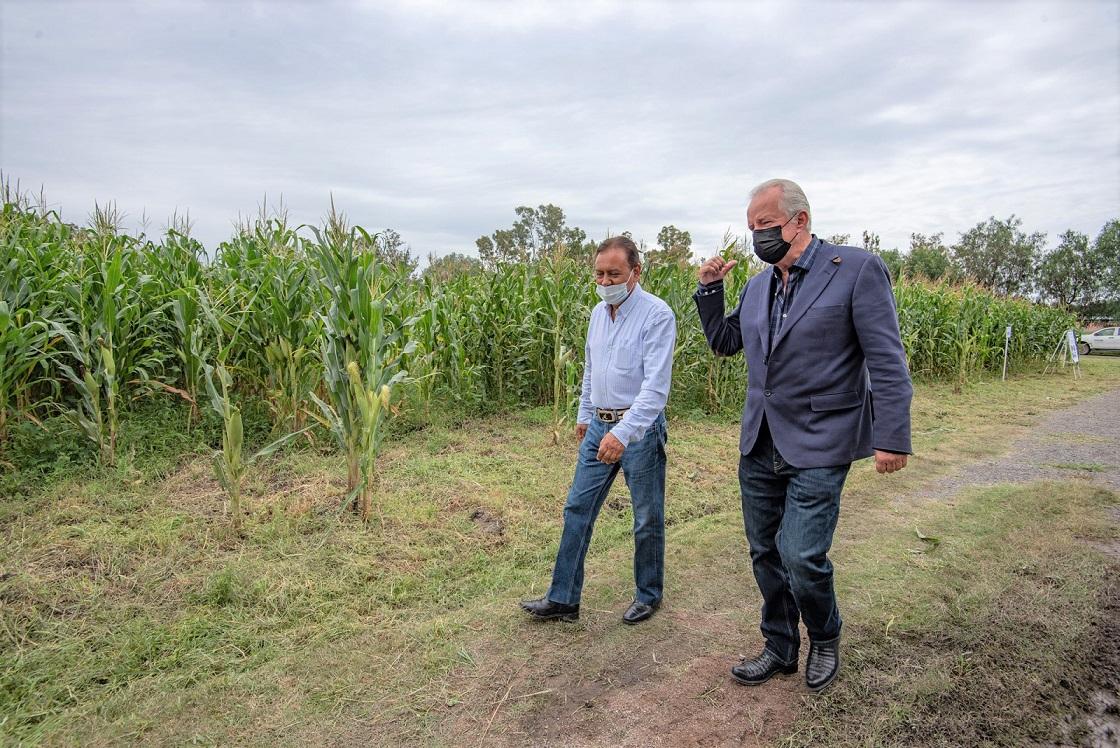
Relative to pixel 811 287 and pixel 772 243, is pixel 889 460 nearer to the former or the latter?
pixel 811 287

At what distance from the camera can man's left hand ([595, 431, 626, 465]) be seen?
3.04 m

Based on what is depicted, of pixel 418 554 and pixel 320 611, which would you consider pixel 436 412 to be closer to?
pixel 418 554

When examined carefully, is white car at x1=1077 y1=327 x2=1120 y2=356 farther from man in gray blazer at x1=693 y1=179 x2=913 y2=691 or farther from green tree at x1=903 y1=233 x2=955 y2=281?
man in gray blazer at x1=693 y1=179 x2=913 y2=691

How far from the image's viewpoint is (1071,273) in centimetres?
4159

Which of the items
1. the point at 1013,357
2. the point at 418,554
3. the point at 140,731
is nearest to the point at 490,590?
the point at 418,554

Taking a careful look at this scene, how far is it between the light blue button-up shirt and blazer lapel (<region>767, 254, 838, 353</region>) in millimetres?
607

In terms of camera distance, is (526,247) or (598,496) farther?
(526,247)

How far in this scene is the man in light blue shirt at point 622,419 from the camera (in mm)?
3217

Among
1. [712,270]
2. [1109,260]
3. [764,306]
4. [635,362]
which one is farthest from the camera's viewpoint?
[1109,260]

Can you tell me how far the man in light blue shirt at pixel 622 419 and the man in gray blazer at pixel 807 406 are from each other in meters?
0.51

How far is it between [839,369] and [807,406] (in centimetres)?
20

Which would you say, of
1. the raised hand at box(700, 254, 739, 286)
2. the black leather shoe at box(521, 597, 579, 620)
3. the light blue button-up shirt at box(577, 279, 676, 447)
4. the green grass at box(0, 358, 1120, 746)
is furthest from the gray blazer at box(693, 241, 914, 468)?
the black leather shoe at box(521, 597, 579, 620)

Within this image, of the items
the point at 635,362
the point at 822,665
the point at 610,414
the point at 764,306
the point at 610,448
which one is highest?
the point at 764,306

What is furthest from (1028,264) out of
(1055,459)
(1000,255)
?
(1055,459)
